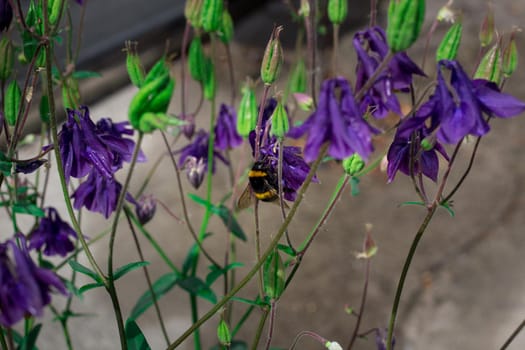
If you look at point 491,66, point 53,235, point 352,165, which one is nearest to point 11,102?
point 53,235

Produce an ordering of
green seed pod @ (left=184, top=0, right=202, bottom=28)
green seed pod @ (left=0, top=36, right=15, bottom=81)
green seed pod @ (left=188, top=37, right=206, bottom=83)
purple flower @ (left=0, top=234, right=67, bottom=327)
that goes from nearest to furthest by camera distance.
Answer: purple flower @ (left=0, top=234, right=67, bottom=327), green seed pod @ (left=0, top=36, right=15, bottom=81), green seed pod @ (left=184, top=0, right=202, bottom=28), green seed pod @ (left=188, top=37, right=206, bottom=83)

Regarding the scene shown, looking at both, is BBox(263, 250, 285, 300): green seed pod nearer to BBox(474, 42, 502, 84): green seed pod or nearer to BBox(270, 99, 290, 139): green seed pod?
BBox(270, 99, 290, 139): green seed pod

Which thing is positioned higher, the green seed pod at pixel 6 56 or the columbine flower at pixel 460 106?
the green seed pod at pixel 6 56

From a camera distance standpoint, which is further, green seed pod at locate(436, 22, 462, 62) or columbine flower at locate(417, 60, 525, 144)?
green seed pod at locate(436, 22, 462, 62)

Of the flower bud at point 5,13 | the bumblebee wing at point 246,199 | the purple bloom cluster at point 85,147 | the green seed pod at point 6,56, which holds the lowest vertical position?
the bumblebee wing at point 246,199

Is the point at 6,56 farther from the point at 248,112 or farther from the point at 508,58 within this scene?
the point at 508,58

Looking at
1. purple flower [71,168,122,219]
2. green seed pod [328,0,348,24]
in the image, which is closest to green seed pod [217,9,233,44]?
green seed pod [328,0,348,24]

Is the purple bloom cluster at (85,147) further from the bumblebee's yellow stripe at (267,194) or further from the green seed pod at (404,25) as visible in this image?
the green seed pod at (404,25)


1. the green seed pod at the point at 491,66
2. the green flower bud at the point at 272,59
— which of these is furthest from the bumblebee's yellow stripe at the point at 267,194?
the green seed pod at the point at 491,66
